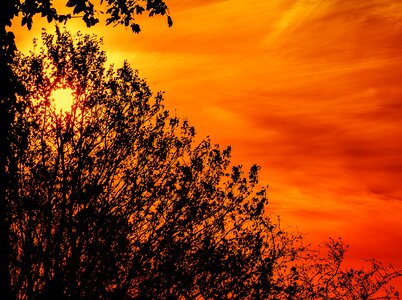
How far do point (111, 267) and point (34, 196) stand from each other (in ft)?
15.1

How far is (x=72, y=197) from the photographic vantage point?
25062 millimetres

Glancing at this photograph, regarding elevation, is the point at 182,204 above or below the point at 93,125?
below

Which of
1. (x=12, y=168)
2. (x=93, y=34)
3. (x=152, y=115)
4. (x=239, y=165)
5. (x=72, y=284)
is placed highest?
(x=93, y=34)

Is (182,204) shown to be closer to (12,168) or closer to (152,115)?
(152,115)

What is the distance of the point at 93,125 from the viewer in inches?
1030

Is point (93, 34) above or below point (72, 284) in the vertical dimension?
above

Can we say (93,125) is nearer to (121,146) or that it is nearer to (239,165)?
(121,146)

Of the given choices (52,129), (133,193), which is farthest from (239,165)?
(52,129)

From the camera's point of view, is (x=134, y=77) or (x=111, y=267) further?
(x=134, y=77)

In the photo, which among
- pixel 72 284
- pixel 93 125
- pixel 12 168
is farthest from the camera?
pixel 93 125

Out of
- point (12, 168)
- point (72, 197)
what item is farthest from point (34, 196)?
point (12, 168)

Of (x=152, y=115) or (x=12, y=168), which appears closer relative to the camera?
(x=12, y=168)

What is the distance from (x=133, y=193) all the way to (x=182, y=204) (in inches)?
92.2

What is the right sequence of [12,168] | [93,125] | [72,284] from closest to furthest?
[12,168]
[72,284]
[93,125]
